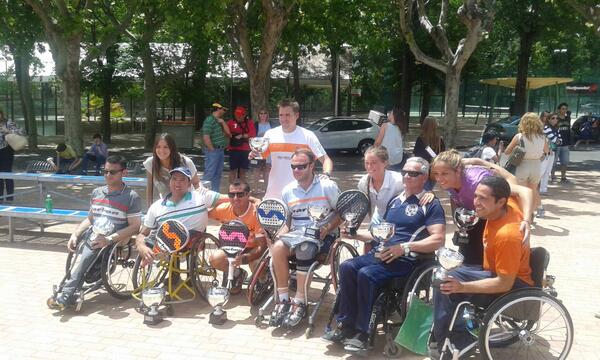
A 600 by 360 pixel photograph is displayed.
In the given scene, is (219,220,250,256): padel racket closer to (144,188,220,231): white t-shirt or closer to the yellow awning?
(144,188,220,231): white t-shirt

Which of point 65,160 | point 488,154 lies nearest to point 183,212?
point 488,154

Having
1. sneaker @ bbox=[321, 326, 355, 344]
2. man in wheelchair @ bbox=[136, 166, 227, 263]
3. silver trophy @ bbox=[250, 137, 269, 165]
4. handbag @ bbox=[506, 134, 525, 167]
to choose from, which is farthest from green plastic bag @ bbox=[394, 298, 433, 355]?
handbag @ bbox=[506, 134, 525, 167]

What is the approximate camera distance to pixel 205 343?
14.8 ft

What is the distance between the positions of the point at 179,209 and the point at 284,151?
1.27 meters

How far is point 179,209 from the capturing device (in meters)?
5.25

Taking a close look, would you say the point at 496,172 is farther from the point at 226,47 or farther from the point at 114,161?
the point at 226,47

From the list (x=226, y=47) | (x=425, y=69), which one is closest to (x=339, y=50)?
(x=226, y=47)

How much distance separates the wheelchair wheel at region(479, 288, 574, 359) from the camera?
3.77 m

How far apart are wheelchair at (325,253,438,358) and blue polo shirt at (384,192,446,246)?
165 mm

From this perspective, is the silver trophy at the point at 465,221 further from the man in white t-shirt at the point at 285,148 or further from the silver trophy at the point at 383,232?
the man in white t-shirt at the point at 285,148

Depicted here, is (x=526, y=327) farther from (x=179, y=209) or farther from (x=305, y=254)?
(x=179, y=209)

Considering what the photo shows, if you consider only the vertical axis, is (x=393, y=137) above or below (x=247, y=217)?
above

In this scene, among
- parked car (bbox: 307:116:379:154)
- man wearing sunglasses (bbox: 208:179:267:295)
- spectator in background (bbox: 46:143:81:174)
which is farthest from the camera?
parked car (bbox: 307:116:379:154)

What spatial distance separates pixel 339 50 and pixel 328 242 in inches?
630
